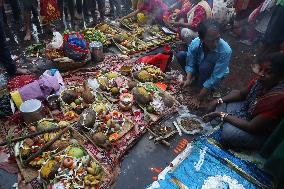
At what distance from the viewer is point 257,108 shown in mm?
3795

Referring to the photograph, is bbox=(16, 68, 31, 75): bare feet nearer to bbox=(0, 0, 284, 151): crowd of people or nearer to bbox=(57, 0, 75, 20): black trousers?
bbox=(0, 0, 284, 151): crowd of people

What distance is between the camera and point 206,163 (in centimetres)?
420

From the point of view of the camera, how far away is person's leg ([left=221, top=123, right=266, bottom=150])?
4.09 m

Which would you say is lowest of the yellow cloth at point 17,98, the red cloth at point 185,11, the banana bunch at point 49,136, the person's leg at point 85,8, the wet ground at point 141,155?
the wet ground at point 141,155

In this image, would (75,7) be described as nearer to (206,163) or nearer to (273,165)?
(206,163)

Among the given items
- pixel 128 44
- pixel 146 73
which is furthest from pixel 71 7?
pixel 146 73

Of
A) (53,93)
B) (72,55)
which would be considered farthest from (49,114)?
(72,55)

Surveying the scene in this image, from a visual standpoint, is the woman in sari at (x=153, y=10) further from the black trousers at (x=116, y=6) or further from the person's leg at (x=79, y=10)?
the person's leg at (x=79, y=10)

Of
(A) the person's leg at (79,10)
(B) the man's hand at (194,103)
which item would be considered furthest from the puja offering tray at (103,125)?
(A) the person's leg at (79,10)

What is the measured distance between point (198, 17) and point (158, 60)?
1.43 metres

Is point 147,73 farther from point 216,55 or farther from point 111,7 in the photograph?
point 111,7

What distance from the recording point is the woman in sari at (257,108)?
3627 millimetres

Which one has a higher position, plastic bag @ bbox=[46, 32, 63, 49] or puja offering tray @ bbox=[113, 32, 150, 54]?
plastic bag @ bbox=[46, 32, 63, 49]

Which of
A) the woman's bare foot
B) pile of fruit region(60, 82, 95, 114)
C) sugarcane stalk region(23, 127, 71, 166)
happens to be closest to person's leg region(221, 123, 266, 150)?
pile of fruit region(60, 82, 95, 114)
